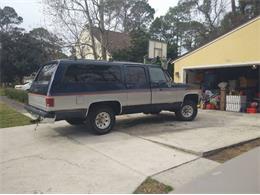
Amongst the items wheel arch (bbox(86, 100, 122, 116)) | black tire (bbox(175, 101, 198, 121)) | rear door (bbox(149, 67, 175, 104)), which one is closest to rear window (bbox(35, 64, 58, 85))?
wheel arch (bbox(86, 100, 122, 116))

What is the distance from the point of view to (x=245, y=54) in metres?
12.1

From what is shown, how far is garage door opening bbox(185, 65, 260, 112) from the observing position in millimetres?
12625

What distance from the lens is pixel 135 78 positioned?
26.7 ft

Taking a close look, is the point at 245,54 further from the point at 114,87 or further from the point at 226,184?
the point at 226,184

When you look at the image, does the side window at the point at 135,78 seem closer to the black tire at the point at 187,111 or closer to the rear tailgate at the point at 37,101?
the black tire at the point at 187,111

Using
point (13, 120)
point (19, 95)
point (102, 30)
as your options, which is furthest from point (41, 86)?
point (102, 30)

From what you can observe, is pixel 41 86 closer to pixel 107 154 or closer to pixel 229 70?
pixel 107 154

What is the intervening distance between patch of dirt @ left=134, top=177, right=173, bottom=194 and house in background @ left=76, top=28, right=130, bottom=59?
17451 millimetres

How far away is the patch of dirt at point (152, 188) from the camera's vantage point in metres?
3.84

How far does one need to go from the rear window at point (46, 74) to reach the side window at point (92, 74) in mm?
424

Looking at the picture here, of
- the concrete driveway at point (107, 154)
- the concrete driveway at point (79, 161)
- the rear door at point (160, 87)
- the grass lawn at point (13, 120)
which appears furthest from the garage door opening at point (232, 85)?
the grass lawn at point (13, 120)

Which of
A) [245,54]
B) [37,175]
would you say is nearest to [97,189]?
[37,175]

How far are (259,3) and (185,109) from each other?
20882mm

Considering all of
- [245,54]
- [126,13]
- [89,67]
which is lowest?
[89,67]
